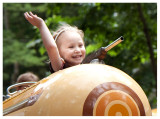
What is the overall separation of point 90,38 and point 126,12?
1.29 m

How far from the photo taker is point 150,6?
7.14 meters

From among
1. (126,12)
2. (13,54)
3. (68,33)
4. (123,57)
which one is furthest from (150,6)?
(13,54)

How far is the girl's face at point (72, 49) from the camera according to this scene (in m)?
2.64

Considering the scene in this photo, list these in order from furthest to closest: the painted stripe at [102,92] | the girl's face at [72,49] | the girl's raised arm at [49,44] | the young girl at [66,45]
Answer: the girl's face at [72,49], the young girl at [66,45], the girl's raised arm at [49,44], the painted stripe at [102,92]

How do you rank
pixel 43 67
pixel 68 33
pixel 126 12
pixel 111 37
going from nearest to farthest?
pixel 68 33 → pixel 111 37 → pixel 126 12 → pixel 43 67

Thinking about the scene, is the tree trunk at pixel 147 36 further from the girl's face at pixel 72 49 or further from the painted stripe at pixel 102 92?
the painted stripe at pixel 102 92

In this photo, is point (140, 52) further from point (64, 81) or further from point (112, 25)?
point (64, 81)

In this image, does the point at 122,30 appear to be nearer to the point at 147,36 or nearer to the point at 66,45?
the point at 147,36

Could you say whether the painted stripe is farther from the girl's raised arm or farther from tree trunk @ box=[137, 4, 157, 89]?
tree trunk @ box=[137, 4, 157, 89]

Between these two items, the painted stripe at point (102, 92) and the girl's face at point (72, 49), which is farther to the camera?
the girl's face at point (72, 49)

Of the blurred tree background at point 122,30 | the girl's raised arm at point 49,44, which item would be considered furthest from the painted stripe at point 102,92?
the blurred tree background at point 122,30

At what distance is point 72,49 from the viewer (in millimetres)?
2646

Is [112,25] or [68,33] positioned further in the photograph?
[112,25]

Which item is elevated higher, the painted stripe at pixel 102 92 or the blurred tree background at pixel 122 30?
the blurred tree background at pixel 122 30
